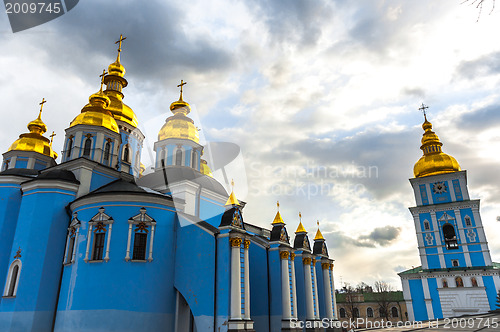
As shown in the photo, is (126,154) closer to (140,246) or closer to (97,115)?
(97,115)

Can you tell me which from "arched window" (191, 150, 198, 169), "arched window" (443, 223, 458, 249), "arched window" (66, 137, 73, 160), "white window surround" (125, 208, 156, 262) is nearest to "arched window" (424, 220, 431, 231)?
"arched window" (443, 223, 458, 249)

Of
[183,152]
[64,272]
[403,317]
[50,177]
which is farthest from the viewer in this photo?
[403,317]

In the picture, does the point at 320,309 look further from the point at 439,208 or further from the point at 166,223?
the point at 439,208

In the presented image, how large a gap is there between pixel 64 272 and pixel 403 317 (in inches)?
1666

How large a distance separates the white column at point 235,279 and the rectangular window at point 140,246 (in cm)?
377

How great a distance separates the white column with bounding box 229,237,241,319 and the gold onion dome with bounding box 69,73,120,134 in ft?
35.2

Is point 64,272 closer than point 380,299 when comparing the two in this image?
Yes

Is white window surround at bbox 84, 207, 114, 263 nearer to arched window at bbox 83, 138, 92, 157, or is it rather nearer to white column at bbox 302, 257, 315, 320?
arched window at bbox 83, 138, 92, 157

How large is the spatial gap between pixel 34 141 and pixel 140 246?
1209 centimetres

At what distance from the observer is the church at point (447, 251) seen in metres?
27.3

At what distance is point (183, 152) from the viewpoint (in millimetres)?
24219

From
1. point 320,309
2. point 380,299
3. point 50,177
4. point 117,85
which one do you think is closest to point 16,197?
point 50,177

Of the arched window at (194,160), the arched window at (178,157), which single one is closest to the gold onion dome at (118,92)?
the arched window at (178,157)

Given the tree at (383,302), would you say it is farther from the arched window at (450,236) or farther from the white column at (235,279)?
the white column at (235,279)
